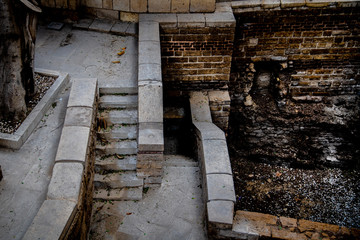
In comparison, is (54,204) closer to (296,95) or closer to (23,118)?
(23,118)

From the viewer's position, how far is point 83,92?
547cm

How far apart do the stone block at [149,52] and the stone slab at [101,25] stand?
1464 mm

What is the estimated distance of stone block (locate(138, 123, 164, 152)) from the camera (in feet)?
16.4

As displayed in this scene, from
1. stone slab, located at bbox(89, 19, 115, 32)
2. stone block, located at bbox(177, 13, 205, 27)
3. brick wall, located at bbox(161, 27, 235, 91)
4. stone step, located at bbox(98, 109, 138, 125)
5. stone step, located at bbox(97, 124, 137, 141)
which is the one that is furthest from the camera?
stone slab, located at bbox(89, 19, 115, 32)

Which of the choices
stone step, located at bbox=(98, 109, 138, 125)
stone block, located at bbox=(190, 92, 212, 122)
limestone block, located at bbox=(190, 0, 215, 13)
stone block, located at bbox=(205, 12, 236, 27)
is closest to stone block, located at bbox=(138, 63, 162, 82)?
stone step, located at bbox=(98, 109, 138, 125)

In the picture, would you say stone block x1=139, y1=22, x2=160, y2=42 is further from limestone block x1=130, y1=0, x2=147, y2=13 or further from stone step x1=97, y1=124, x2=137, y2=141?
stone step x1=97, y1=124, x2=137, y2=141

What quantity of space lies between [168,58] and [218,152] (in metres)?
2.37

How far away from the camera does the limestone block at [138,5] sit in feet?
22.7

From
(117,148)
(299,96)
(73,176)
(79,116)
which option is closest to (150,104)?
(117,148)

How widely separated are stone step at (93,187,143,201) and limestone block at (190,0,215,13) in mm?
3548

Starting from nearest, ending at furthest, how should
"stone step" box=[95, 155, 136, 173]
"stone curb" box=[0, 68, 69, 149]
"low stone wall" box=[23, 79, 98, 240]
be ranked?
"low stone wall" box=[23, 79, 98, 240], "stone curb" box=[0, 68, 69, 149], "stone step" box=[95, 155, 136, 173]

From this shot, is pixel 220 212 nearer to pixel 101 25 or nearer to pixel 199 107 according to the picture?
pixel 199 107

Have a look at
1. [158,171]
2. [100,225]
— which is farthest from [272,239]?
[100,225]

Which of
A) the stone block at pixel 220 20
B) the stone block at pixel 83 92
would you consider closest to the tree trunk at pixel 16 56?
the stone block at pixel 83 92
